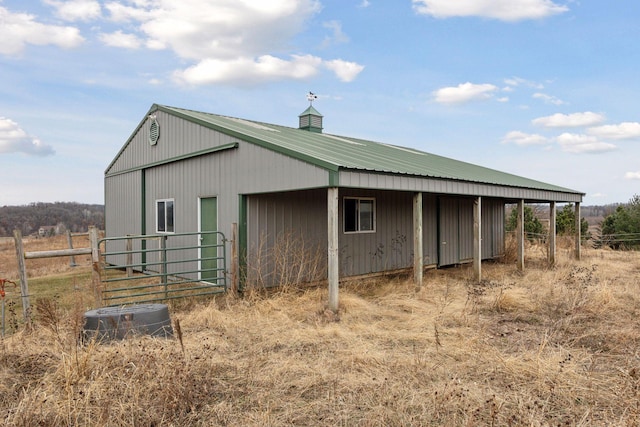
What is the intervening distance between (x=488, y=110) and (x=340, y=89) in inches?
249

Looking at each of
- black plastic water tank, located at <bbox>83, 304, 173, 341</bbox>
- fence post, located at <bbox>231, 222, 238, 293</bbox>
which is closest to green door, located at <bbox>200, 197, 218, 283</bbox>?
fence post, located at <bbox>231, 222, 238, 293</bbox>

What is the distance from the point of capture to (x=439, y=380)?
437cm

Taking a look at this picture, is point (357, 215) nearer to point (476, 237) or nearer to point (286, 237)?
point (286, 237)

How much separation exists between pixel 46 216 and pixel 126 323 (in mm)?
61213

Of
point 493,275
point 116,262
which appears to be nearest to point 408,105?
point 493,275

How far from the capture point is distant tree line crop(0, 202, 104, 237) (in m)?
54.0

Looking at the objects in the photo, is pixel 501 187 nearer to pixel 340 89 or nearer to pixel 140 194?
pixel 340 89

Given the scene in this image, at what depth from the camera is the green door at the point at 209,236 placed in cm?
1030

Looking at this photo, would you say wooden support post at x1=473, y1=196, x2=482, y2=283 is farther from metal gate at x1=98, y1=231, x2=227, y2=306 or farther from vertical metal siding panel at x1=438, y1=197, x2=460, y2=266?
metal gate at x1=98, y1=231, x2=227, y2=306

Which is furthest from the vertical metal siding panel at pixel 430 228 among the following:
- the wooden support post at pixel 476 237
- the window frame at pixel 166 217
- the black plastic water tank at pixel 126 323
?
the black plastic water tank at pixel 126 323

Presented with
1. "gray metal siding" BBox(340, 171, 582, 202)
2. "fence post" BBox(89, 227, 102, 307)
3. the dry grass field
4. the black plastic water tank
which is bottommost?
the dry grass field

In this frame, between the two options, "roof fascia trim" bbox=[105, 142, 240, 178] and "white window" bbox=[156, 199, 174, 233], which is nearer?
"roof fascia trim" bbox=[105, 142, 240, 178]

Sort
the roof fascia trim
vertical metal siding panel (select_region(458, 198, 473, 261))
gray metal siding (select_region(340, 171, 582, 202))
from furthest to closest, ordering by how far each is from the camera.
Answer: vertical metal siding panel (select_region(458, 198, 473, 261)) → the roof fascia trim → gray metal siding (select_region(340, 171, 582, 202))

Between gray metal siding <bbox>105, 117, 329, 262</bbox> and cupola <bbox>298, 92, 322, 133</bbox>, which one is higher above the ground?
cupola <bbox>298, 92, 322, 133</bbox>
